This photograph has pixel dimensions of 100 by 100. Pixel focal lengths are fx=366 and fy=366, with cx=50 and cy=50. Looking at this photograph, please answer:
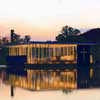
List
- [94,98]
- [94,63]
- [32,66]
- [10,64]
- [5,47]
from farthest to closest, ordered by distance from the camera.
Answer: [5,47]
[10,64]
[94,63]
[32,66]
[94,98]

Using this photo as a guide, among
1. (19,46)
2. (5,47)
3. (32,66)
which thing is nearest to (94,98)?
(32,66)

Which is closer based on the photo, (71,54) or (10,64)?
(71,54)

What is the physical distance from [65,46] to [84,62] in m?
3.47

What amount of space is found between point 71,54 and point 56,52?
6.99 feet

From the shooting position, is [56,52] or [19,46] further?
[19,46]

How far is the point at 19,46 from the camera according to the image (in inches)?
2172

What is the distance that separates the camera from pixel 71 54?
1992 inches

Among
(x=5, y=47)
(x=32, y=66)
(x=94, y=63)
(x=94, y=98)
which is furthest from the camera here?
(x=5, y=47)

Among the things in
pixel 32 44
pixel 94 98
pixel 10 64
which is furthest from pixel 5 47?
pixel 94 98

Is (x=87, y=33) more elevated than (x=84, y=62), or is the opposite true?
(x=87, y=33)

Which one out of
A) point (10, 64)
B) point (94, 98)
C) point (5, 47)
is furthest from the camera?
point (5, 47)

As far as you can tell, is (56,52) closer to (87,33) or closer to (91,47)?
(91,47)

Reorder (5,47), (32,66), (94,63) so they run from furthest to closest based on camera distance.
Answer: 1. (5,47)
2. (94,63)
3. (32,66)

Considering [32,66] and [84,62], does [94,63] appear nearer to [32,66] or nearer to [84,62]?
[84,62]
